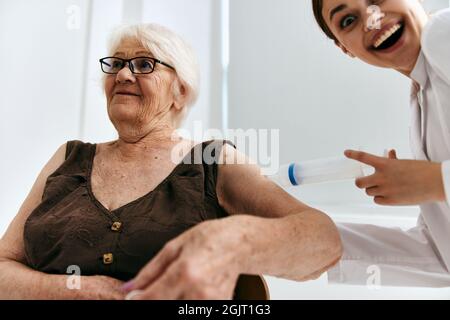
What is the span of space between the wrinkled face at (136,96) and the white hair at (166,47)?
0.02 m

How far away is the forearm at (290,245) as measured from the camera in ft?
1.80

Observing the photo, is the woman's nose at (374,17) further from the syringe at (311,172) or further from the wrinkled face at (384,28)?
the syringe at (311,172)

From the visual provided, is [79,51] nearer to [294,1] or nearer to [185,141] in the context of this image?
[185,141]

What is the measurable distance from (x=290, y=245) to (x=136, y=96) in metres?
0.66

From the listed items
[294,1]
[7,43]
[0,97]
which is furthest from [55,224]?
[294,1]

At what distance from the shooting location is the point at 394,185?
30.1 inches

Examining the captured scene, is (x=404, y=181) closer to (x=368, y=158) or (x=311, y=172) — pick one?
(x=368, y=158)

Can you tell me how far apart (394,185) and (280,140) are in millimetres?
919

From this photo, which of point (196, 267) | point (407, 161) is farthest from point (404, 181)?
point (196, 267)

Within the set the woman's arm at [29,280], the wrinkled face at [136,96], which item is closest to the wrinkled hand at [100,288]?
the woman's arm at [29,280]

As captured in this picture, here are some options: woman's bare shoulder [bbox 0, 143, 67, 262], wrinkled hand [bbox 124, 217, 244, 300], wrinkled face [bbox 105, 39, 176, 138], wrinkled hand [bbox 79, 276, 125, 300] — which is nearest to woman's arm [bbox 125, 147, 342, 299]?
wrinkled hand [bbox 124, 217, 244, 300]

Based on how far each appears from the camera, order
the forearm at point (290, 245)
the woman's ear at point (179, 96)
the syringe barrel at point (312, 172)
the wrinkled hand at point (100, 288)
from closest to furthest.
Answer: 1. the forearm at point (290, 245)
2. the wrinkled hand at point (100, 288)
3. the syringe barrel at point (312, 172)
4. the woman's ear at point (179, 96)

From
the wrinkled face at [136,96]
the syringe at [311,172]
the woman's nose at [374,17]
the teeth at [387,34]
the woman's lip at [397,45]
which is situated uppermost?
the woman's nose at [374,17]

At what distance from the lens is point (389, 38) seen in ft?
3.08
